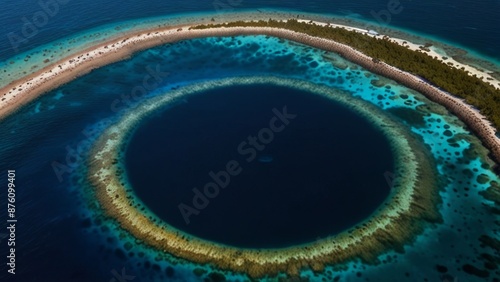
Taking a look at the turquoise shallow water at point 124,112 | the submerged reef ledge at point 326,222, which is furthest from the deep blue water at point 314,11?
the submerged reef ledge at point 326,222

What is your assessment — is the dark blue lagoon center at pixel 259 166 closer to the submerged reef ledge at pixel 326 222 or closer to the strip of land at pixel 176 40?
the submerged reef ledge at pixel 326 222

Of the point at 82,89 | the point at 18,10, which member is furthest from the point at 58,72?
the point at 18,10

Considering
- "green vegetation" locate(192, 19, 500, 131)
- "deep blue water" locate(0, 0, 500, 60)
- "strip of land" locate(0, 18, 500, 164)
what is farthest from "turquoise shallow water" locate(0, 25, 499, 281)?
"deep blue water" locate(0, 0, 500, 60)

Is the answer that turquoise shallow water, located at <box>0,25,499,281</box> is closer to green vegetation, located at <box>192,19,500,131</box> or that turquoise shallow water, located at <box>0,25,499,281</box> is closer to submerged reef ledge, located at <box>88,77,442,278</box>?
submerged reef ledge, located at <box>88,77,442,278</box>

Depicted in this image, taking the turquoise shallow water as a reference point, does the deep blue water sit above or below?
above

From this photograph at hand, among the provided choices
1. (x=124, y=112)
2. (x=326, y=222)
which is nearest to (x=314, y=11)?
(x=124, y=112)

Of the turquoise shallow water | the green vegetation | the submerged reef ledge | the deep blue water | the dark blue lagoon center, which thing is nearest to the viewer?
the turquoise shallow water

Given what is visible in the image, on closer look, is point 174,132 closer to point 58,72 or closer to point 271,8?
point 58,72
